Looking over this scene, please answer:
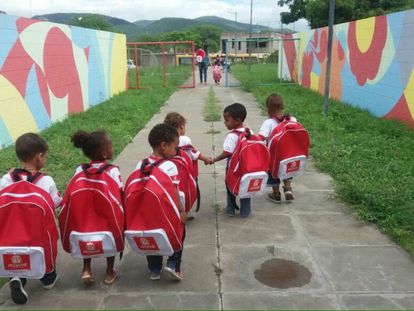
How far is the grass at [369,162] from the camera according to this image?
4.54m

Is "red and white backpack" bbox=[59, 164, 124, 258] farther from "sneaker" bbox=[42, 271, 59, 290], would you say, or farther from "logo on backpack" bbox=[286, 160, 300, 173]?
"logo on backpack" bbox=[286, 160, 300, 173]

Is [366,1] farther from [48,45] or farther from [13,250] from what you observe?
[13,250]

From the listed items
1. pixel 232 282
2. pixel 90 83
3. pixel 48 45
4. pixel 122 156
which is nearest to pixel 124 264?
pixel 232 282

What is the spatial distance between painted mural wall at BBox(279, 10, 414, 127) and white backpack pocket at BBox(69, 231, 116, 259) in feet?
22.9

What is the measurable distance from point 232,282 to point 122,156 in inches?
171

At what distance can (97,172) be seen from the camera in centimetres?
318

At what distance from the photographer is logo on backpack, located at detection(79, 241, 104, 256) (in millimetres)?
3182

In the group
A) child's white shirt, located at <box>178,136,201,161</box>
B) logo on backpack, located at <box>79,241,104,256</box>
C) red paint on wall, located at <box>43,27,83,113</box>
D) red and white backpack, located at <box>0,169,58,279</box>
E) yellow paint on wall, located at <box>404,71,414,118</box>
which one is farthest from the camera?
red paint on wall, located at <box>43,27,83,113</box>

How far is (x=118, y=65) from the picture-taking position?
1698cm

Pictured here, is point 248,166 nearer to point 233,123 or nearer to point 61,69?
point 233,123

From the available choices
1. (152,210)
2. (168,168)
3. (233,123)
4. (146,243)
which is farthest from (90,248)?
(233,123)

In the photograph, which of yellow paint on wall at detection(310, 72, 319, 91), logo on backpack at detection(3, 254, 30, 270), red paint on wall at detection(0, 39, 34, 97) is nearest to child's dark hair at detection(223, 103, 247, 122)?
logo on backpack at detection(3, 254, 30, 270)

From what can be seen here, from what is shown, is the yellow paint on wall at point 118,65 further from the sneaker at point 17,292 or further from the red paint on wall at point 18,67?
the sneaker at point 17,292

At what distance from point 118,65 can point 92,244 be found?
14.6 metres
